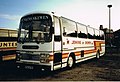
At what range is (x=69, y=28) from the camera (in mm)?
11984

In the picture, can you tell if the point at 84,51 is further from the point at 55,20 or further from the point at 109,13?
the point at 109,13

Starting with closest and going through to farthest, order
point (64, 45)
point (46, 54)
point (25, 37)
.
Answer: point (46, 54), point (25, 37), point (64, 45)

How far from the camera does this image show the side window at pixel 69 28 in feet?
36.8

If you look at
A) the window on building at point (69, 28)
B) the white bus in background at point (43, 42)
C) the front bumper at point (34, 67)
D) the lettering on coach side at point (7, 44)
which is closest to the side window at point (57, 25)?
the white bus in background at point (43, 42)

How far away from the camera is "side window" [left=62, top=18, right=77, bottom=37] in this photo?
11.2 m

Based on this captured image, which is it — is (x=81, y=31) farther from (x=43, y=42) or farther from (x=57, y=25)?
(x=43, y=42)

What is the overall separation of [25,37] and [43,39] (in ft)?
3.66

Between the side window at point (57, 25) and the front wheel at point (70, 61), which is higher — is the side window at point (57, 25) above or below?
above

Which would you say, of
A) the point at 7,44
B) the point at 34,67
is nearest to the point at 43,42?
the point at 34,67

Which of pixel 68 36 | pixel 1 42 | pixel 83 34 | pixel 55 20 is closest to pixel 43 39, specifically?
pixel 55 20

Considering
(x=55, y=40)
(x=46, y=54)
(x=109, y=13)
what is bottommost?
(x=46, y=54)

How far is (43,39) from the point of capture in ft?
31.6

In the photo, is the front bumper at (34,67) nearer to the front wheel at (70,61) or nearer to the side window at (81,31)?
the front wheel at (70,61)

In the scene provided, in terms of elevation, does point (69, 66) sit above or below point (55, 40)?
below
